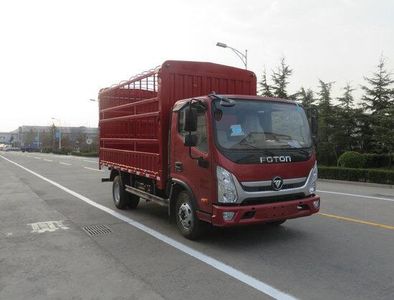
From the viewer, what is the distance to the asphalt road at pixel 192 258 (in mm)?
5184

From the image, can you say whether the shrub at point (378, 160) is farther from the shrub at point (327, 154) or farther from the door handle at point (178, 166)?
the door handle at point (178, 166)

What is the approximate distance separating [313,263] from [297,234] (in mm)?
1807

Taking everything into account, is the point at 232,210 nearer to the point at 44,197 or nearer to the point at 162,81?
the point at 162,81

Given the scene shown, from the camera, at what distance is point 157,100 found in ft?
27.3

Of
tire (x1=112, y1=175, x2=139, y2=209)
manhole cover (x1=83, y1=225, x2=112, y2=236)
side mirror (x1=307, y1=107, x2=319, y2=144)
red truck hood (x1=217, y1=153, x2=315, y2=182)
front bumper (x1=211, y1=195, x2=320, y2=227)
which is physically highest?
side mirror (x1=307, y1=107, x2=319, y2=144)

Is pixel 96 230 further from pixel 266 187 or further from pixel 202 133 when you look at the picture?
pixel 266 187

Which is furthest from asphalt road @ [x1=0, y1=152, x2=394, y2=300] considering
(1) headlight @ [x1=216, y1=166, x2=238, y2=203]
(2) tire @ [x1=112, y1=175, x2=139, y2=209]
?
(1) headlight @ [x1=216, y1=166, x2=238, y2=203]

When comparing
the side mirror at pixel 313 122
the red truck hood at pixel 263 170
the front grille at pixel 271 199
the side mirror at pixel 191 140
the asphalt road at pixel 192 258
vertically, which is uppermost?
the side mirror at pixel 313 122

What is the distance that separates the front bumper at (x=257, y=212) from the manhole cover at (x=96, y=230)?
9.03 feet

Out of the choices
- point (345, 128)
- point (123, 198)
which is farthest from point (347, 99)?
point (123, 198)

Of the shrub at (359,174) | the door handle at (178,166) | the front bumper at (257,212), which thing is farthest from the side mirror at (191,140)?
the shrub at (359,174)

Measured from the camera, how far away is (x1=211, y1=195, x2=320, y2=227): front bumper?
6605mm

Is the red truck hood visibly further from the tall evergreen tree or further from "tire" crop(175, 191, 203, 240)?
the tall evergreen tree

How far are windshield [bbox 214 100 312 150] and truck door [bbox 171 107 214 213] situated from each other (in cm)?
30
